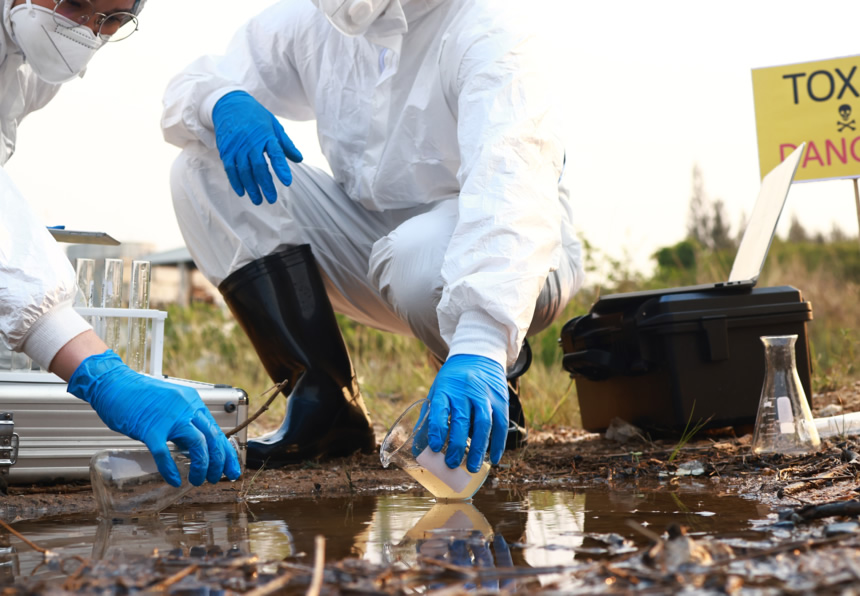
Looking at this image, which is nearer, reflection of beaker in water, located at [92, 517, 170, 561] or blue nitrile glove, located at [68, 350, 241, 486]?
reflection of beaker in water, located at [92, 517, 170, 561]

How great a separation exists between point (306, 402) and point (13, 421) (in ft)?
2.78

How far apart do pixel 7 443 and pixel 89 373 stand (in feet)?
1.39

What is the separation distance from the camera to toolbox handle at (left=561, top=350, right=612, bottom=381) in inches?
114

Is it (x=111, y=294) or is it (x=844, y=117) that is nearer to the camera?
(x=111, y=294)

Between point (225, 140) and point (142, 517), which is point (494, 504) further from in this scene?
point (225, 140)

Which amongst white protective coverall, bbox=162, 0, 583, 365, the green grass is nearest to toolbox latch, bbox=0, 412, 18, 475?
white protective coverall, bbox=162, 0, 583, 365

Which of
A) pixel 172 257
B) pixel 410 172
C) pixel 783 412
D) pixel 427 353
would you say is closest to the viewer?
pixel 783 412

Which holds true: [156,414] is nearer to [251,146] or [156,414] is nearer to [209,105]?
[251,146]

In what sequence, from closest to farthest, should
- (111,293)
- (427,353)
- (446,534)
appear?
1. (446,534)
2. (111,293)
3. (427,353)

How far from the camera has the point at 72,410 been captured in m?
2.18

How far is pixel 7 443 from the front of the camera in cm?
204

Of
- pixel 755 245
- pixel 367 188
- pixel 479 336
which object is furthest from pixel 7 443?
pixel 755 245

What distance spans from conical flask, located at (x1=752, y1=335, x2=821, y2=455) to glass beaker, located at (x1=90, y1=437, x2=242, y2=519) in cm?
155

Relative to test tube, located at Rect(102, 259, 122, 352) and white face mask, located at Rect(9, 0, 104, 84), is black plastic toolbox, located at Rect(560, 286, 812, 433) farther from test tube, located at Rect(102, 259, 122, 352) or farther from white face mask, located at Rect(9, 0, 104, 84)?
white face mask, located at Rect(9, 0, 104, 84)
